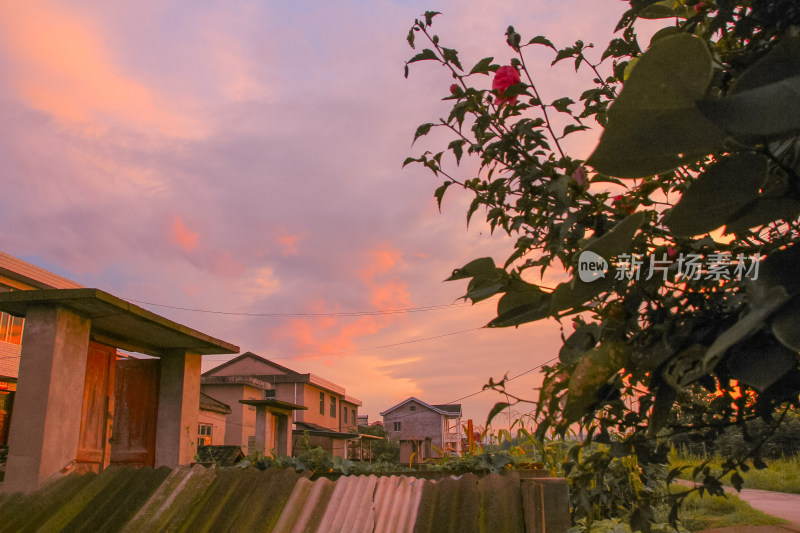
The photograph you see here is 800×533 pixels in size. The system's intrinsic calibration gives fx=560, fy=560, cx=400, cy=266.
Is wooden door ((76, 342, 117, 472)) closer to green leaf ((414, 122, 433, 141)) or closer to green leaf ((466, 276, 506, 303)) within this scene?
green leaf ((414, 122, 433, 141))

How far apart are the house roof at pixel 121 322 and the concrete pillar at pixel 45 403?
14cm

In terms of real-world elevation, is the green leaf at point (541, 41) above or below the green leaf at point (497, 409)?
above

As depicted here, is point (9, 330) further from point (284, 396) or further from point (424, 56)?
point (424, 56)

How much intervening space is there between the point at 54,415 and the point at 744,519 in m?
7.10

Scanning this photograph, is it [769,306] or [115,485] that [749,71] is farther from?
[115,485]

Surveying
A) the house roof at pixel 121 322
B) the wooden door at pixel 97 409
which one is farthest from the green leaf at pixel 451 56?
the wooden door at pixel 97 409

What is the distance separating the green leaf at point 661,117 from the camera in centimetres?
37

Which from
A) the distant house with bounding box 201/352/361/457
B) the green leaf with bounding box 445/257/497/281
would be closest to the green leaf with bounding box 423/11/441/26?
the green leaf with bounding box 445/257/497/281

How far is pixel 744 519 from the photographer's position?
6.13m

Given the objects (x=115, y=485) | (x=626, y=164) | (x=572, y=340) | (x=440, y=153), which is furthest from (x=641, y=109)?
Result: (x=115, y=485)

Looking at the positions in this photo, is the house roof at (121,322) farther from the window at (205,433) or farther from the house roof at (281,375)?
the house roof at (281,375)

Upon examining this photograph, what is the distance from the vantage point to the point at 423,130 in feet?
4.89

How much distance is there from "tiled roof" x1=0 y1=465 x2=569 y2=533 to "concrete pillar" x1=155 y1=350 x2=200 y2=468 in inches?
156

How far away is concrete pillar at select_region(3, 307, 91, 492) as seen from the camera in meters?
4.86
